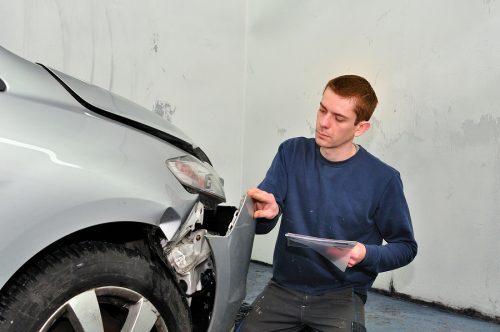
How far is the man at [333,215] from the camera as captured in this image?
1688mm

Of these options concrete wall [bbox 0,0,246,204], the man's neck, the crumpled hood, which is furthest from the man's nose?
concrete wall [bbox 0,0,246,204]

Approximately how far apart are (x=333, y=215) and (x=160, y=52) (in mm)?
1952

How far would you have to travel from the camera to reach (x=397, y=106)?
9.81 ft

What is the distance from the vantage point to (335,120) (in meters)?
1.70

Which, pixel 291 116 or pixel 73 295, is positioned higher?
pixel 291 116

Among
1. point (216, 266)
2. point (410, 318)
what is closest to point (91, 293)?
point (216, 266)

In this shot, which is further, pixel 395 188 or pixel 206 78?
pixel 206 78

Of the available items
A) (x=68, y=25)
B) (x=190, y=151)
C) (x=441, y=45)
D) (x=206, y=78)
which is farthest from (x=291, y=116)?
(x=190, y=151)

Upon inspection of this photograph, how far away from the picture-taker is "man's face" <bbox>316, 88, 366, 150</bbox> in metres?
1.68

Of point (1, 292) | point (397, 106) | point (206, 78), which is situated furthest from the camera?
point (206, 78)

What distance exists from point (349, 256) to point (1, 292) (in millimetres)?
950

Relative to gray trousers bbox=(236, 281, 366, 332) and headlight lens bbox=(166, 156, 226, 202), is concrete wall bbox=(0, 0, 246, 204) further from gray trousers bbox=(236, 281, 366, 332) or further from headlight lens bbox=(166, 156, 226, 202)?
gray trousers bbox=(236, 281, 366, 332)

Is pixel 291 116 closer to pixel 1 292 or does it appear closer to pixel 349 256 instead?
pixel 349 256

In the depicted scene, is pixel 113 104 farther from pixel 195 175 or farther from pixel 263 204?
pixel 263 204
